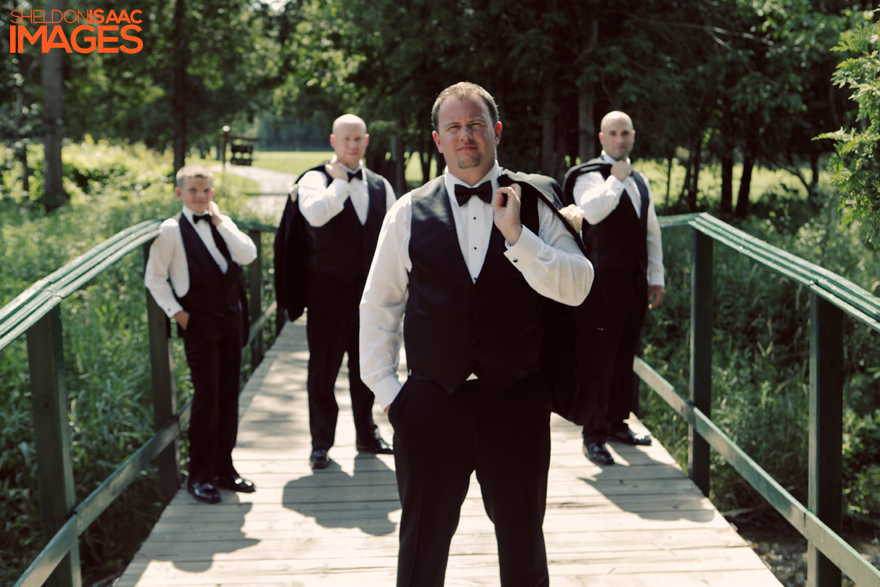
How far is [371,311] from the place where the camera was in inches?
99.0

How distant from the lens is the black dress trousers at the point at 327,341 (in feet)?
14.8

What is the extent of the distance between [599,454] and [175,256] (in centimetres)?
237

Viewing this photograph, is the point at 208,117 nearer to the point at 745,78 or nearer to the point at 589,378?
the point at 745,78

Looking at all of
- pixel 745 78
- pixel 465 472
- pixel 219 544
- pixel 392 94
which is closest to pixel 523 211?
pixel 465 472

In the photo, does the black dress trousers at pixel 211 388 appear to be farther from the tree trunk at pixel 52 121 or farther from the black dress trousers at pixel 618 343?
the tree trunk at pixel 52 121

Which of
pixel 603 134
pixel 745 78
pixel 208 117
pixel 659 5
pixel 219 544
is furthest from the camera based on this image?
pixel 208 117

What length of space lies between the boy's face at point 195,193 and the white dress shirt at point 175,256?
43 millimetres

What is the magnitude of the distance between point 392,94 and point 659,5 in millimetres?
4247

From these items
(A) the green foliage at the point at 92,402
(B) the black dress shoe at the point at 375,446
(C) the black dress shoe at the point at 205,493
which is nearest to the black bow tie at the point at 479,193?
(C) the black dress shoe at the point at 205,493

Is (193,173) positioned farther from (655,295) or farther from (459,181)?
(655,295)

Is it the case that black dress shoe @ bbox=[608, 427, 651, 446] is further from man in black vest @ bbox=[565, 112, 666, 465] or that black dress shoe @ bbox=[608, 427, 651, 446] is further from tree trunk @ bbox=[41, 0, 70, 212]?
tree trunk @ bbox=[41, 0, 70, 212]

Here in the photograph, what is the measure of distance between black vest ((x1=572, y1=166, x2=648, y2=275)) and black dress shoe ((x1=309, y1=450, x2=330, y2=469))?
69.4 inches

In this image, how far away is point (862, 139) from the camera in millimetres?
2299

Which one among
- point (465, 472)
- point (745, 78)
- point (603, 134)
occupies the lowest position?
point (465, 472)
